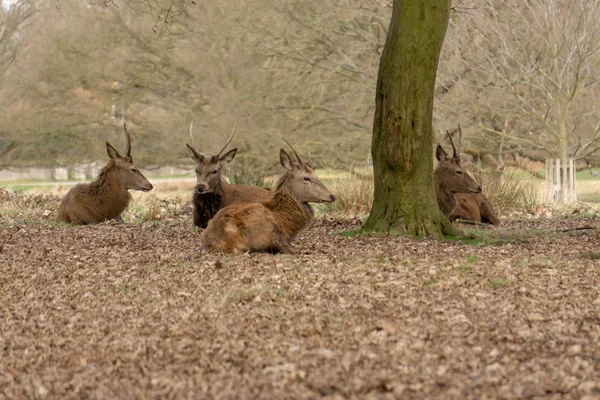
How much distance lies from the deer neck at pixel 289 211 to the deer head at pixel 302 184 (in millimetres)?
61

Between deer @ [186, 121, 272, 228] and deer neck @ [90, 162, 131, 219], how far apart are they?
2.26m

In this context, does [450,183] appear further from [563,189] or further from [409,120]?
[563,189]

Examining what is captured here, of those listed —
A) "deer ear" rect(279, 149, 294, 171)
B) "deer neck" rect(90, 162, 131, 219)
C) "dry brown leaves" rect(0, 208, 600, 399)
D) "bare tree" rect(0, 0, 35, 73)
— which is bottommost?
"dry brown leaves" rect(0, 208, 600, 399)

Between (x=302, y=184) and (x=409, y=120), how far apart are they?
5.40 ft

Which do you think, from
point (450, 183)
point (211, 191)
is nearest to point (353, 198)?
point (450, 183)

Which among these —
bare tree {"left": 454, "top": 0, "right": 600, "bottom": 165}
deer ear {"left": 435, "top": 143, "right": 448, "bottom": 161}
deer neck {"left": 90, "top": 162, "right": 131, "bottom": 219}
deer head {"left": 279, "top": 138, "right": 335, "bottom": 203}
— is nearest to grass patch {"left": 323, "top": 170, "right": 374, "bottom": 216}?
deer ear {"left": 435, "top": 143, "right": 448, "bottom": 161}

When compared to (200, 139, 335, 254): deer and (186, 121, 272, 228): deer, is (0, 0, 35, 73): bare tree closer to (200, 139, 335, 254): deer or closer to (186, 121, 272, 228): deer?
(186, 121, 272, 228): deer

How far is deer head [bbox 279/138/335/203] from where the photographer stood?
28.5 feet

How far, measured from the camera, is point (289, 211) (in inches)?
337

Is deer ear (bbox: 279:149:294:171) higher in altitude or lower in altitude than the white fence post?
higher

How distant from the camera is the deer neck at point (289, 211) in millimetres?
8469

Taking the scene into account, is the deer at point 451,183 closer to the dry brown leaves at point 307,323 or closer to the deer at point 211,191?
the deer at point 211,191

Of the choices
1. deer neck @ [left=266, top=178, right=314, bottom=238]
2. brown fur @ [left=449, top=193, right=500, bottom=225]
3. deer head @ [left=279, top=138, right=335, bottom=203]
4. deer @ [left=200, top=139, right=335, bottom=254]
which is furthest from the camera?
brown fur @ [left=449, top=193, right=500, bottom=225]

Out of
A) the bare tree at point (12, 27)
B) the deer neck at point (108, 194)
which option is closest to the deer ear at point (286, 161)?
the deer neck at point (108, 194)
